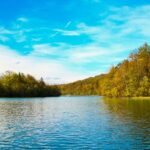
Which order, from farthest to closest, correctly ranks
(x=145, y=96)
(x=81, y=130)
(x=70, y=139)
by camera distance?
(x=145, y=96), (x=81, y=130), (x=70, y=139)

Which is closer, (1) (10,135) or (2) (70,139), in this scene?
(2) (70,139)

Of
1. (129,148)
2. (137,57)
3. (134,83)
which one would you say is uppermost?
(137,57)

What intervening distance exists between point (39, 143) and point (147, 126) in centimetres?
1907

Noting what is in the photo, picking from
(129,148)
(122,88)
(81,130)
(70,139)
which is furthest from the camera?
(122,88)

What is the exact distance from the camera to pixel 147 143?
125ft

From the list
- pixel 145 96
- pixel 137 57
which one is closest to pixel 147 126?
pixel 145 96

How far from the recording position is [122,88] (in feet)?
613

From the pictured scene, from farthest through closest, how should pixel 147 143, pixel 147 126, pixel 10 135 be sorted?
1. pixel 147 126
2. pixel 10 135
3. pixel 147 143

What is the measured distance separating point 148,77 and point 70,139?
14210cm

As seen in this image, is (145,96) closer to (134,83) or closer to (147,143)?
(134,83)

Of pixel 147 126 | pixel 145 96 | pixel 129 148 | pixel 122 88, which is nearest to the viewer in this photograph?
pixel 129 148

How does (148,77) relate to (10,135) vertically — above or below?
above

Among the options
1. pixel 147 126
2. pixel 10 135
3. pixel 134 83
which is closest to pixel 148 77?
pixel 134 83

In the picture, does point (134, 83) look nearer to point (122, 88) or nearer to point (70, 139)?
point (122, 88)
